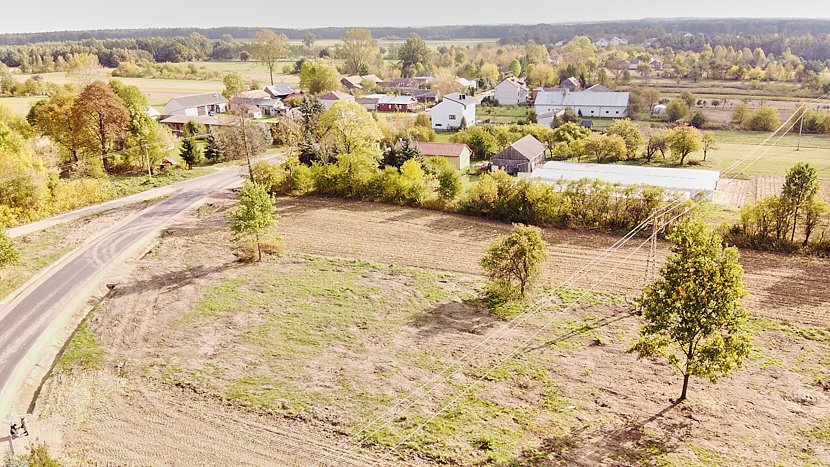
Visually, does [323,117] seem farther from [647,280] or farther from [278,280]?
[647,280]

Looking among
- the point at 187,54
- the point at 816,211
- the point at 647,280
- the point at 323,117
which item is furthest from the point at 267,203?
the point at 187,54

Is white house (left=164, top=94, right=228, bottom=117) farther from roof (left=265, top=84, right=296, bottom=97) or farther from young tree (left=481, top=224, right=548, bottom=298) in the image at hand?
young tree (left=481, top=224, right=548, bottom=298)

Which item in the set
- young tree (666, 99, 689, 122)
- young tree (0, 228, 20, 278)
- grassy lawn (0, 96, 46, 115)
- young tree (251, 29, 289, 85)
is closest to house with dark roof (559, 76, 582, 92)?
young tree (666, 99, 689, 122)

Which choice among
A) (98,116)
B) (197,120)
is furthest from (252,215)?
(197,120)

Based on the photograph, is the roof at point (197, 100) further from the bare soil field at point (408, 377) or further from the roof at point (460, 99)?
the bare soil field at point (408, 377)

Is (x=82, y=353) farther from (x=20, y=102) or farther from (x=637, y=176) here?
(x=20, y=102)

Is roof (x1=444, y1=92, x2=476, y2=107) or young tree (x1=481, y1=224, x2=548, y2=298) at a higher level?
roof (x1=444, y1=92, x2=476, y2=107)
